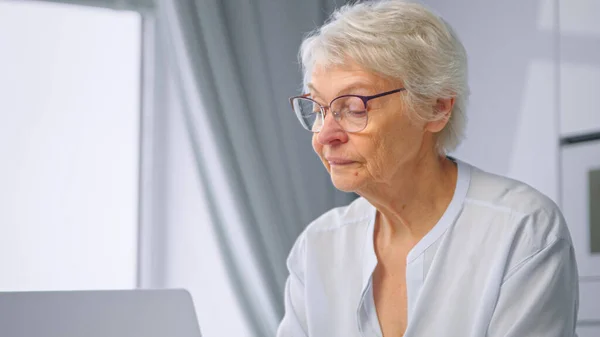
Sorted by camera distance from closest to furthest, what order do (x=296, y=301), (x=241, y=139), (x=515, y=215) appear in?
(x=515, y=215), (x=296, y=301), (x=241, y=139)

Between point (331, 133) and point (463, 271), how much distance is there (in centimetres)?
37

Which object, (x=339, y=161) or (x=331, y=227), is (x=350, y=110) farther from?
(x=331, y=227)

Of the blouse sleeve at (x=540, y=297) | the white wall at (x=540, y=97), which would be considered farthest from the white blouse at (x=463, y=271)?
the white wall at (x=540, y=97)

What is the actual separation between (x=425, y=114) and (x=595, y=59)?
1328 millimetres

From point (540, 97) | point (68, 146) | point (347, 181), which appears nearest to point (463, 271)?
point (347, 181)

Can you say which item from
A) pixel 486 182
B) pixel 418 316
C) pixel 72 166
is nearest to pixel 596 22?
pixel 486 182

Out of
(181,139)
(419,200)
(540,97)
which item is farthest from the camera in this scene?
(181,139)

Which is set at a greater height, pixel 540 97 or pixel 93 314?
pixel 540 97

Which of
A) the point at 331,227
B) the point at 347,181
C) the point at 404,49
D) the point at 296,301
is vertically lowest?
the point at 296,301

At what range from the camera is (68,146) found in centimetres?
325

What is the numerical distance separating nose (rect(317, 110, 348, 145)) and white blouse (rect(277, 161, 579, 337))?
0.89 feet

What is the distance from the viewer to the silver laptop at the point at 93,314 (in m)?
1.33

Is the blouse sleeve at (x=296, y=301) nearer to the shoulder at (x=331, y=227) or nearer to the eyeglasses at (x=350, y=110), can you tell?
the shoulder at (x=331, y=227)

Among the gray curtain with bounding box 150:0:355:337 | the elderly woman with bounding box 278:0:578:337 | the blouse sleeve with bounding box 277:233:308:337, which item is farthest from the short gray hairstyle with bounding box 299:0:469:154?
the gray curtain with bounding box 150:0:355:337
